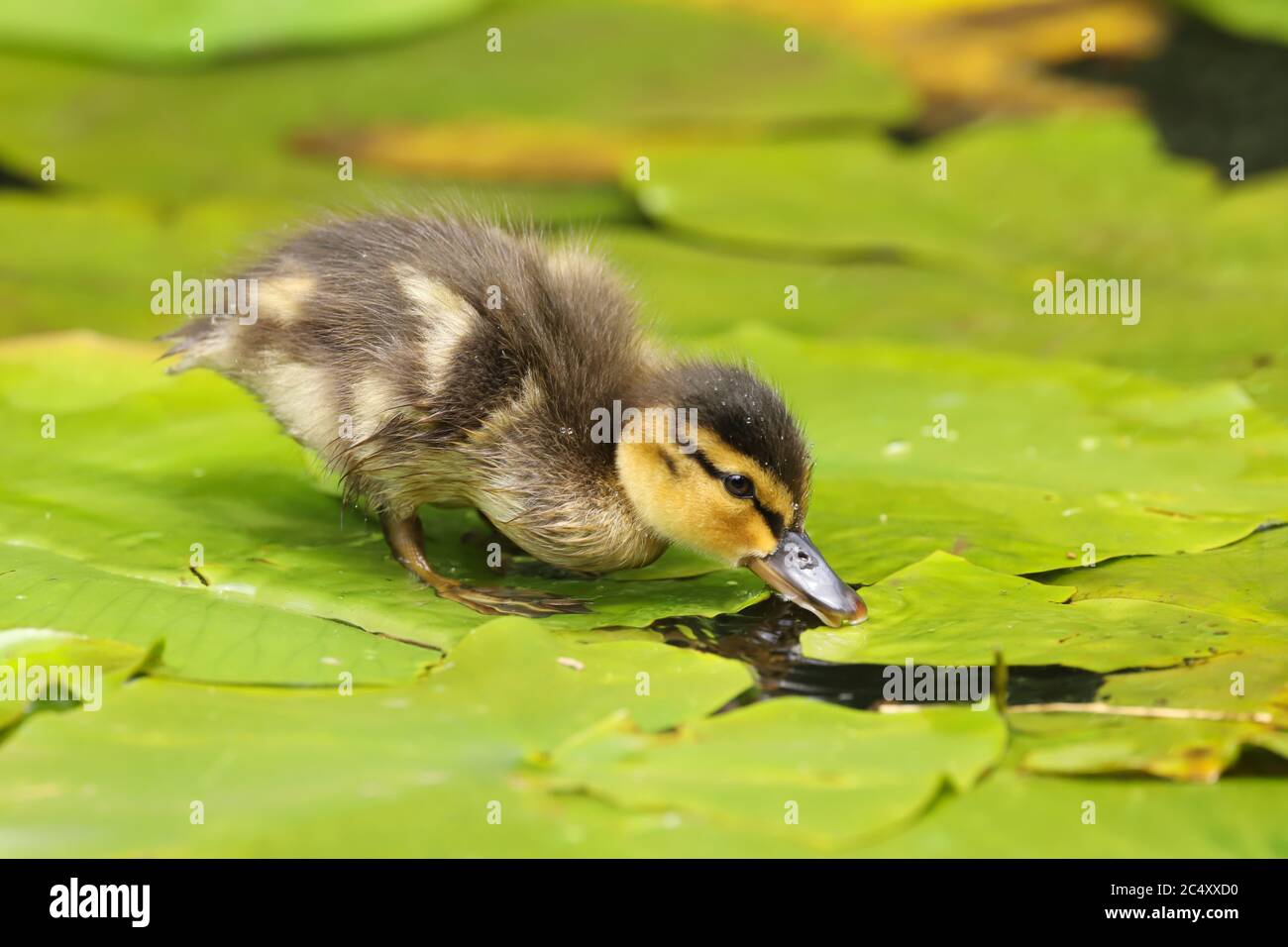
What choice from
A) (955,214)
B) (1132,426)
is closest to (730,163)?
(955,214)

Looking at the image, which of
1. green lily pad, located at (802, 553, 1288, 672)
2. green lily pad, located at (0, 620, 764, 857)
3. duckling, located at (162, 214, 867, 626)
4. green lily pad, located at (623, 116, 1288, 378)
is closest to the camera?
green lily pad, located at (0, 620, 764, 857)

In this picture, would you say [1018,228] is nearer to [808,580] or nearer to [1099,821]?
[808,580]

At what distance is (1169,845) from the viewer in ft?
5.67

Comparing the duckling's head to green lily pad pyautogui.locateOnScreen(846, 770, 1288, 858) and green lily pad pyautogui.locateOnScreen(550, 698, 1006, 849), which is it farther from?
green lily pad pyautogui.locateOnScreen(846, 770, 1288, 858)

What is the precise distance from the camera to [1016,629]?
88.5 inches

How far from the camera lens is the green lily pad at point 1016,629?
2.17 m

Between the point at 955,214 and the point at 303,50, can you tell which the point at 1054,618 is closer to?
the point at 955,214

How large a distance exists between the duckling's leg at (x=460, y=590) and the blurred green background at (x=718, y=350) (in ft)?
0.20

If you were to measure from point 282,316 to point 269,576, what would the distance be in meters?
0.44

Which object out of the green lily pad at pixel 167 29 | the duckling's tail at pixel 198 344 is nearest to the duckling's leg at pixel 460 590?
→ the duckling's tail at pixel 198 344

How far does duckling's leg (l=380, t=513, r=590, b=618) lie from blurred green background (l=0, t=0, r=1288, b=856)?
0.06 metres

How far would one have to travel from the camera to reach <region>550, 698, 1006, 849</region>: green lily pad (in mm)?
1746

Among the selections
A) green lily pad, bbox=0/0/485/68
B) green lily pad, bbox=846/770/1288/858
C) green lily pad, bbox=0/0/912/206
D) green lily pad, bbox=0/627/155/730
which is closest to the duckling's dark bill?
green lily pad, bbox=846/770/1288/858

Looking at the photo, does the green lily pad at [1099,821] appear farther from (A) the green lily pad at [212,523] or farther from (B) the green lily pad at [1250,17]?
(B) the green lily pad at [1250,17]
